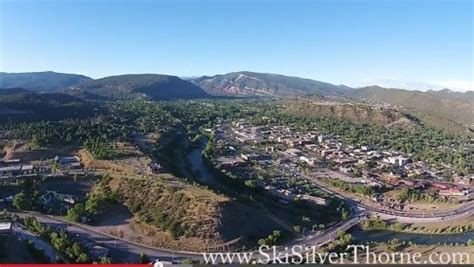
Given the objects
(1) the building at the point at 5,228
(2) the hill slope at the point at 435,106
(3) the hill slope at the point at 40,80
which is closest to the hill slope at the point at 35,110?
(1) the building at the point at 5,228

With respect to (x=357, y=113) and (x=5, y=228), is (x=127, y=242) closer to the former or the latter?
(x=5, y=228)

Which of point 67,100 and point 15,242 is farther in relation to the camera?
point 67,100

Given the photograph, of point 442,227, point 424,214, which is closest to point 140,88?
point 424,214

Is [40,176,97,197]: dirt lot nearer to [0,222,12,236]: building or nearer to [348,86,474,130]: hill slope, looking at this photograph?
[0,222,12,236]: building

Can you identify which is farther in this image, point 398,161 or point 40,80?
point 40,80

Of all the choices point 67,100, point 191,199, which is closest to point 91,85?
point 67,100

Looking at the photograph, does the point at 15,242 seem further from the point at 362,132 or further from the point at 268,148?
the point at 362,132
